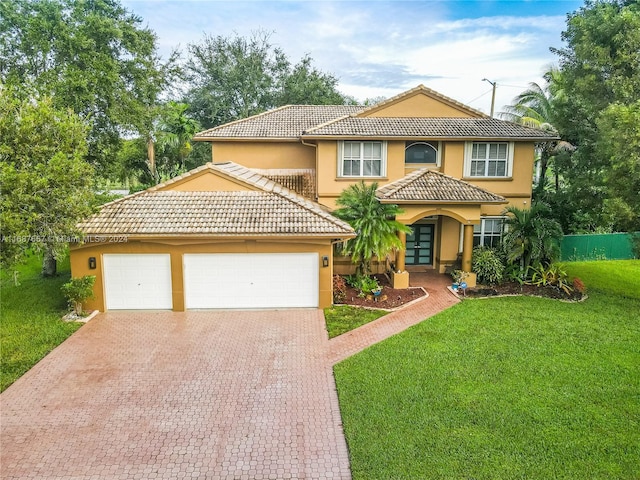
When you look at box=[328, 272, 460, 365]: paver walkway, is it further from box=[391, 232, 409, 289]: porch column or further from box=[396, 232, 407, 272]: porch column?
Answer: box=[396, 232, 407, 272]: porch column

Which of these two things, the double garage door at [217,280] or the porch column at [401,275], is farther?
the porch column at [401,275]

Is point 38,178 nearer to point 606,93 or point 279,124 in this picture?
point 279,124

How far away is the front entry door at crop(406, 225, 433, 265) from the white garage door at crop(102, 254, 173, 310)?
34.8 feet

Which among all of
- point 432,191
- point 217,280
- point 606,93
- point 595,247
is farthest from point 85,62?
point 595,247

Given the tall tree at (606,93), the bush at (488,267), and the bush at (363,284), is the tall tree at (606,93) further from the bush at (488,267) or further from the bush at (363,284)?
the bush at (363,284)

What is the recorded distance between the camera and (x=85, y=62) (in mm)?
18656

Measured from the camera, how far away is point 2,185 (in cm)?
1101

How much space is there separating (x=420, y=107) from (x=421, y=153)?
2.24m

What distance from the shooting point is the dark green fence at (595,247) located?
23547mm

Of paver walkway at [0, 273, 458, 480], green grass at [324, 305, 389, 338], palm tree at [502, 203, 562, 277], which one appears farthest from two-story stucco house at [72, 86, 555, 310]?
paver walkway at [0, 273, 458, 480]

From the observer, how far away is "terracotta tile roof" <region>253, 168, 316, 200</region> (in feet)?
64.6

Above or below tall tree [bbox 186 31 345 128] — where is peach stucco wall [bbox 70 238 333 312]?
below

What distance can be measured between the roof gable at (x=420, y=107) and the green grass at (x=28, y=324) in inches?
554

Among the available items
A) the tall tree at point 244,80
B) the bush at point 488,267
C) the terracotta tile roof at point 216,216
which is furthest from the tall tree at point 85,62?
the tall tree at point 244,80
